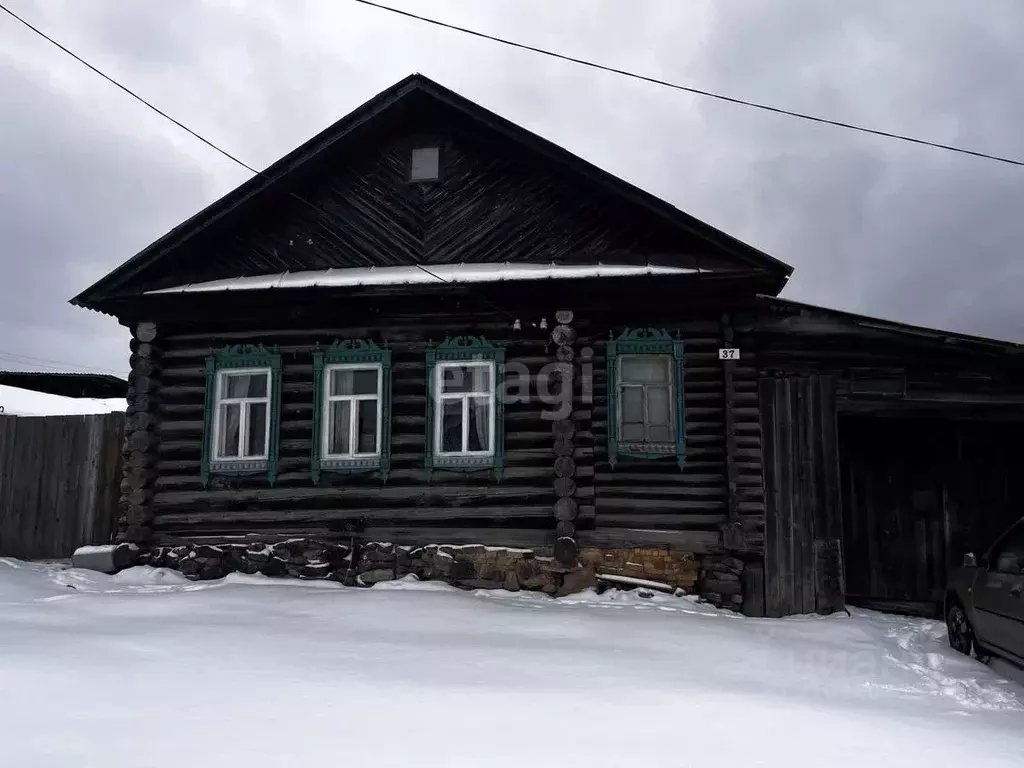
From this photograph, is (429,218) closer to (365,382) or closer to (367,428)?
(365,382)

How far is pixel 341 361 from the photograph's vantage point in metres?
11.1

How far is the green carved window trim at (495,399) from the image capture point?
34.5 ft

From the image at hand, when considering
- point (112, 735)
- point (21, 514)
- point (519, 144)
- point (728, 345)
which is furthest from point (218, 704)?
point (21, 514)

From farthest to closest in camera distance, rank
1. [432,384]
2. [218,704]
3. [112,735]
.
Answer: [432,384] < [218,704] < [112,735]

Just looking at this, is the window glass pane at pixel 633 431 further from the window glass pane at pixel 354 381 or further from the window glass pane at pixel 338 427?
the window glass pane at pixel 338 427

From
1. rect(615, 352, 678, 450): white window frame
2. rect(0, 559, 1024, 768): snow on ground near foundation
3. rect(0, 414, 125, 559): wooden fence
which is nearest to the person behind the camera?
rect(0, 559, 1024, 768): snow on ground near foundation

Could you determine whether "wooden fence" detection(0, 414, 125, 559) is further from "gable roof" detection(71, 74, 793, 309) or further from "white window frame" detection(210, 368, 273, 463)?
"gable roof" detection(71, 74, 793, 309)

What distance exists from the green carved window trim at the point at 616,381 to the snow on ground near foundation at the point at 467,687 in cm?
216

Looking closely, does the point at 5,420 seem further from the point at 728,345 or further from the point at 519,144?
the point at 728,345

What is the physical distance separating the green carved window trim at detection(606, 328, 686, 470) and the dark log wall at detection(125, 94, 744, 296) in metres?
1.12

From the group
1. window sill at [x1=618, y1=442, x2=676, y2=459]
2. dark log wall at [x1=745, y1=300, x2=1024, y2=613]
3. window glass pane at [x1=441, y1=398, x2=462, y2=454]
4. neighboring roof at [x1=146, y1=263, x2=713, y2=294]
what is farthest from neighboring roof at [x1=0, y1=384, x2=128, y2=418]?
dark log wall at [x1=745, y1=300, x2=1024, y2=613]

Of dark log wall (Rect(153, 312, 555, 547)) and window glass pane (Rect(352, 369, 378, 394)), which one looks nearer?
dark log wall (Rect(153, 312, 555, 547))

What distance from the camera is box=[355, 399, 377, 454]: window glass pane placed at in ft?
36.0

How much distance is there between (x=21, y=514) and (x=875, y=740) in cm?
1262
